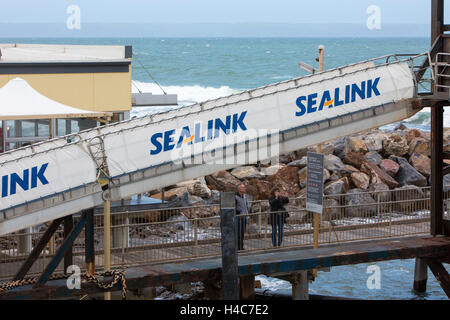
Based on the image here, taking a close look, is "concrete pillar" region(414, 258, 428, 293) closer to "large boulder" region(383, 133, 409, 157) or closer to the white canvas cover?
the white canvas cover

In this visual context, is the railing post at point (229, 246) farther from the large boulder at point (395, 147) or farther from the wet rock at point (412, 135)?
the wet rock at point (412, 135)

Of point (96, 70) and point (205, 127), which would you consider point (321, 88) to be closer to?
point (205, 127)

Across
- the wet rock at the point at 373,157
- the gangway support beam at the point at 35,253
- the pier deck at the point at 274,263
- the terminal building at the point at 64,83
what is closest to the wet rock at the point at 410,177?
the wet rock at the point at 373,157

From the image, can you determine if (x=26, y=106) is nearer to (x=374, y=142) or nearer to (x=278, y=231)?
(x=278, y=231)

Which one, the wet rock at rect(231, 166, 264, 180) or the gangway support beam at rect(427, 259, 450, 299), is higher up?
the wet rock at rect(231, 166, 264, 180)

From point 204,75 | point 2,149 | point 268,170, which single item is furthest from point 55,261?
point 204,75

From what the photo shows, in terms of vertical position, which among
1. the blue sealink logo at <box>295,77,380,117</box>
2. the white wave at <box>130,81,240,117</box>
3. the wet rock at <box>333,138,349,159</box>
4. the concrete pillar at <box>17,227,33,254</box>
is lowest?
the concrete pillar at <box>17,227,33,254</box>

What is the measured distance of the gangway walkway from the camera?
14.5 metres

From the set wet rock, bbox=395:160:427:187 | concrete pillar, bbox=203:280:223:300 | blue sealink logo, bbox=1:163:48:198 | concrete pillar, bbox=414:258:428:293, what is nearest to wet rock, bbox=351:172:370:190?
wet rock, bbox=395:160:427:187

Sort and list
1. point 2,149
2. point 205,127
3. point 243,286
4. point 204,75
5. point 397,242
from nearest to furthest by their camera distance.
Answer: point 205,127, point 243,286, point 397,242, point 2,149, point 204,75

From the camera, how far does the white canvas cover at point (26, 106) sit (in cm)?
1646

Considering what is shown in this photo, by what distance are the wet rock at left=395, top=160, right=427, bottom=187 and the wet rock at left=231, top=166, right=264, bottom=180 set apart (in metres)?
5.51

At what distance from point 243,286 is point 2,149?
6.98 meters
